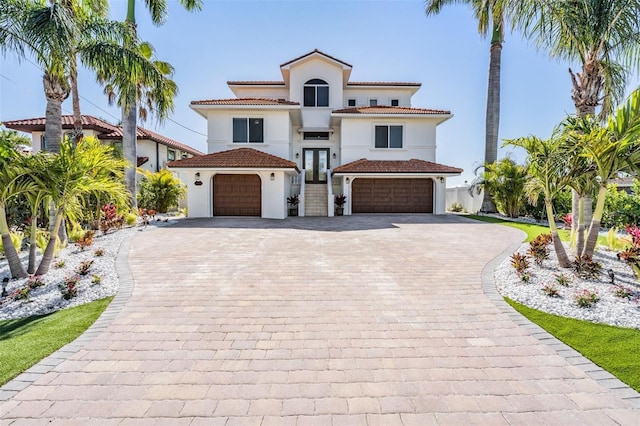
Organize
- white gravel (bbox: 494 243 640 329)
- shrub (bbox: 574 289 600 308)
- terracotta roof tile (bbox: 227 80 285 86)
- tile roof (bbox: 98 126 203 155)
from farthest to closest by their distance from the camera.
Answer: terracotta roof tile (bbox: 227 80 285 86) < tile roof (bbox: 98 126 203 155) < shrub (bbox: 574 289 600 308) < white gravel (bbox: 494 243 640 329)

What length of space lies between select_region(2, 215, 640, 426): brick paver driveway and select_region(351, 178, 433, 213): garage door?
46.5ft

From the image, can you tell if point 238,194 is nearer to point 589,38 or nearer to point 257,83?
point 257,83

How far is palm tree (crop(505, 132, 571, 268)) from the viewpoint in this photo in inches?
299

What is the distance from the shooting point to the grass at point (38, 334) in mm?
4082

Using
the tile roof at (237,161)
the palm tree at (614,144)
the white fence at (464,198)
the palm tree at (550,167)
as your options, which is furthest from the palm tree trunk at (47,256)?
the white fence at (464,198)

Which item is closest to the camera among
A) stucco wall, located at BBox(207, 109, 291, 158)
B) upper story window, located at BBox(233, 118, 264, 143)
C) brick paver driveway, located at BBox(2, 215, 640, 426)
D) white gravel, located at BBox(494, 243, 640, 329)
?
brick paver driveway, located at BBox(2, 215, 640, 426)

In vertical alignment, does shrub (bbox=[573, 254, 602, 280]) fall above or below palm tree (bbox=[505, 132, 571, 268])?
below

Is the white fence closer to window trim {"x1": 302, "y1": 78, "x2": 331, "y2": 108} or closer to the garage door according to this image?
the garage door

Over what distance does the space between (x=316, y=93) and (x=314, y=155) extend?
4640mm

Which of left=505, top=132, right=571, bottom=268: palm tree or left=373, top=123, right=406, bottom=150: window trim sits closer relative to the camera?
left=505, top=132, right=571, bottom=268: palm tree

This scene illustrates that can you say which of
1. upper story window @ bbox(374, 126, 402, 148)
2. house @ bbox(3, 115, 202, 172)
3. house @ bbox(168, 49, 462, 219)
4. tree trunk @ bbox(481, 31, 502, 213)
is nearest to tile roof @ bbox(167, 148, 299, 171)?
house @ bbox(168, 49, 462, 219)

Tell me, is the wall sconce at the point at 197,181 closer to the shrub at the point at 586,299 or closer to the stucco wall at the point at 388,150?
the stucco wall at the point at 388,150

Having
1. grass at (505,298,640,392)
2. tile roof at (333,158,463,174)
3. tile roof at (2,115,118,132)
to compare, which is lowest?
grass at (505,298,640,392)

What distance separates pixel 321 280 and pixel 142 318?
3.58 metres
